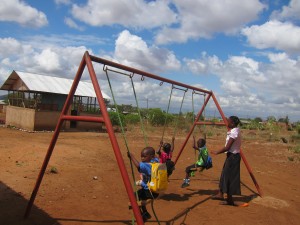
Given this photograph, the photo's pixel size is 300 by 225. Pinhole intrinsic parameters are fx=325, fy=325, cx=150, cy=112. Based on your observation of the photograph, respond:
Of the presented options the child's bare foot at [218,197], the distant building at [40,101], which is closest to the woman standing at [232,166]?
the child's bare foot at [218,197]

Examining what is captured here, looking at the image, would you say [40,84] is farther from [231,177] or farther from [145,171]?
[145,171]

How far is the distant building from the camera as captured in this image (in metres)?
19.9

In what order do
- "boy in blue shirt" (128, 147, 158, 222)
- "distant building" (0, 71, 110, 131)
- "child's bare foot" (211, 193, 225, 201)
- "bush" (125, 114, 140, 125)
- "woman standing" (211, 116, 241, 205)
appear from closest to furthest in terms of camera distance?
1. "boy in blue shirt" (128, 147, 158, 222)
2. "woman standing" (211, 116, 241, 205)
3. "child's bare foot" (211, 193, 225, 201)
4. "distant building" (0, 71, 110, 131)
5. "bush" (125, 114, 140, 125)

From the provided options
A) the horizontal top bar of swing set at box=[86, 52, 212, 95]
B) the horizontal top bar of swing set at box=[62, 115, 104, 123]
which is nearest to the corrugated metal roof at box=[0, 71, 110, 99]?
the horizontal top bar of swing set at box=[86, 52, 212, 95]

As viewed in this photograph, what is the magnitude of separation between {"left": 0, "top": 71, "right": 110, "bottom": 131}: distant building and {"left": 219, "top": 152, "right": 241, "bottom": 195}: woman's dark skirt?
15370 millimetres

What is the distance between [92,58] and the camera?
4719mm

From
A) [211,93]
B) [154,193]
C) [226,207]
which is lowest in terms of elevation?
[226,207]

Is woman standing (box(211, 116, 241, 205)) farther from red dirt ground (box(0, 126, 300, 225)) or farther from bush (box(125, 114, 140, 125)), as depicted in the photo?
bush (box(125, 114, 140, 125))

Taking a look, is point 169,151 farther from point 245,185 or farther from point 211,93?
point 245,185

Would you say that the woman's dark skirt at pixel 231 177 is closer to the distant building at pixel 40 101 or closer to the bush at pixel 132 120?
the distant building at pixel 40 101

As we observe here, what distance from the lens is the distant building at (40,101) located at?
19.9m

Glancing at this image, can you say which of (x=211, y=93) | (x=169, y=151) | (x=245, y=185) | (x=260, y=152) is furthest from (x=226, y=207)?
(x=260, y=152)

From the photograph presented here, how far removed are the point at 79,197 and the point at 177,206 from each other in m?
1.90

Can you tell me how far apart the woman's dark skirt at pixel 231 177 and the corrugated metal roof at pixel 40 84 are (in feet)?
51.2
